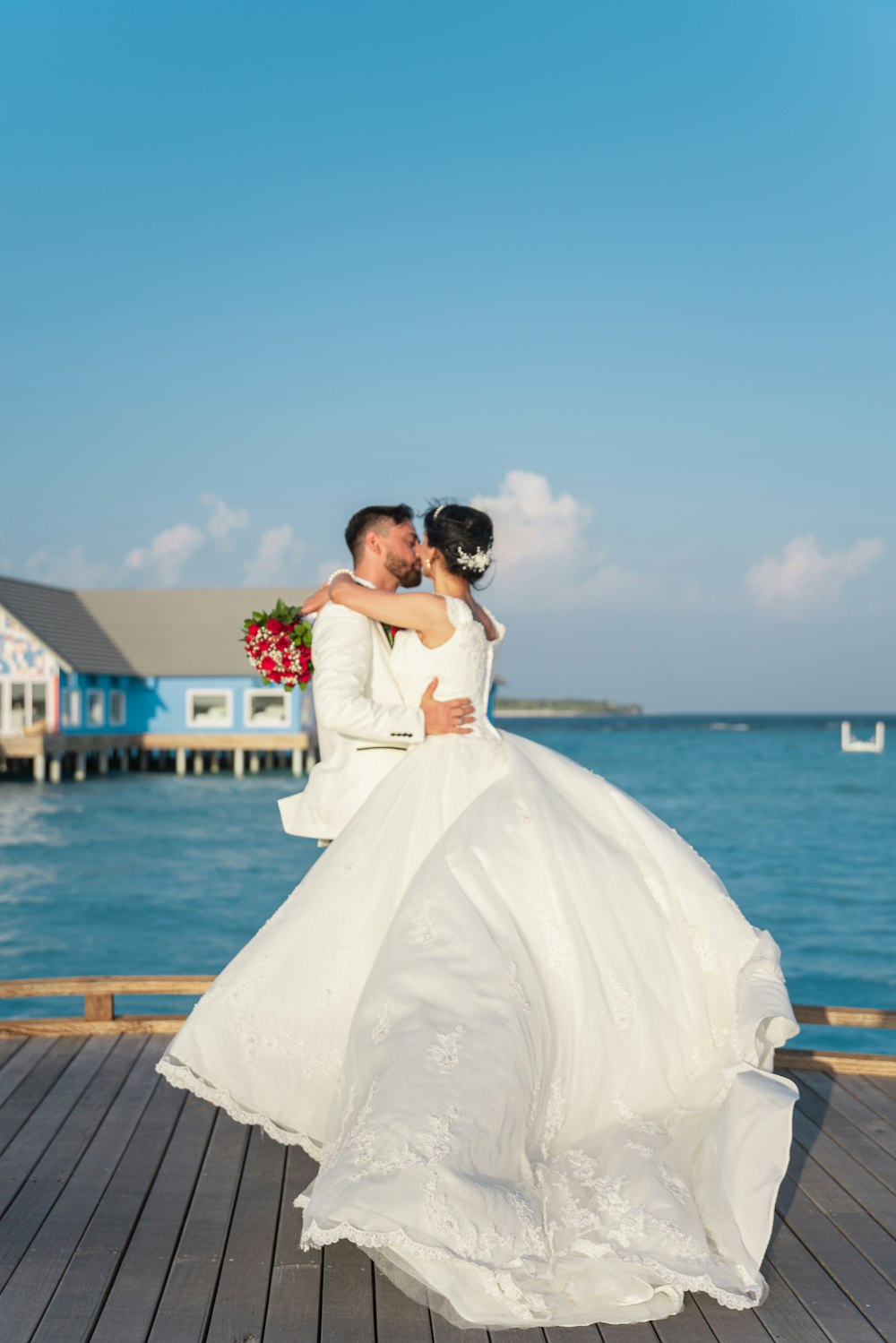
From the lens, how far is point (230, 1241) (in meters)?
3.35

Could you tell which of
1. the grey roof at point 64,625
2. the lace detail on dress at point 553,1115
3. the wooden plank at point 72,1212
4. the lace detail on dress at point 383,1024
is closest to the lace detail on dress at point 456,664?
the lace detail on dress at point 383,1024

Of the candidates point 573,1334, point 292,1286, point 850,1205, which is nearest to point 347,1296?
point 292,1286

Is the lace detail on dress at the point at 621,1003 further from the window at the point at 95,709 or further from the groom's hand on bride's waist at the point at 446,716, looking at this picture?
the window at the point at 95,709

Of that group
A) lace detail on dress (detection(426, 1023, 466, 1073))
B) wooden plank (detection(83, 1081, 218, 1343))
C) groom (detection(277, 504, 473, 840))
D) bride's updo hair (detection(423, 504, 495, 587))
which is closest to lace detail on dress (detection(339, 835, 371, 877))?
groom (detection(277, 504, 473, 840))

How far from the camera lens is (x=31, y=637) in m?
33.1

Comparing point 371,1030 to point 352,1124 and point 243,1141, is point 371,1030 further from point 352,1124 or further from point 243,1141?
point 243,1141

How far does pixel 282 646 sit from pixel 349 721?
0.93 meters

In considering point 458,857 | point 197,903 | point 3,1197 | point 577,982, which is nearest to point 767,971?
point 577,982

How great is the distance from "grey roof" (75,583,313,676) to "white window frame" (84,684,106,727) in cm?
142

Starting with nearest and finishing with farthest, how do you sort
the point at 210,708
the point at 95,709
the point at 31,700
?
the point at 31,700 → the point at 95,709 → the point at 210,708

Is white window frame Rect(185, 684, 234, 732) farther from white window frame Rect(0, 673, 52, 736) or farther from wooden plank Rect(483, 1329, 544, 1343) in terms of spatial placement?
wooden plank Rect(483, 1329, 544, 1343)

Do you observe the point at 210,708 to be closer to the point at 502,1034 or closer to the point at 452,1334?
the point at 502,1034

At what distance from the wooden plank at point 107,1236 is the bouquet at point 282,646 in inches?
68.4

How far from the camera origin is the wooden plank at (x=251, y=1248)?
287 centimetres
